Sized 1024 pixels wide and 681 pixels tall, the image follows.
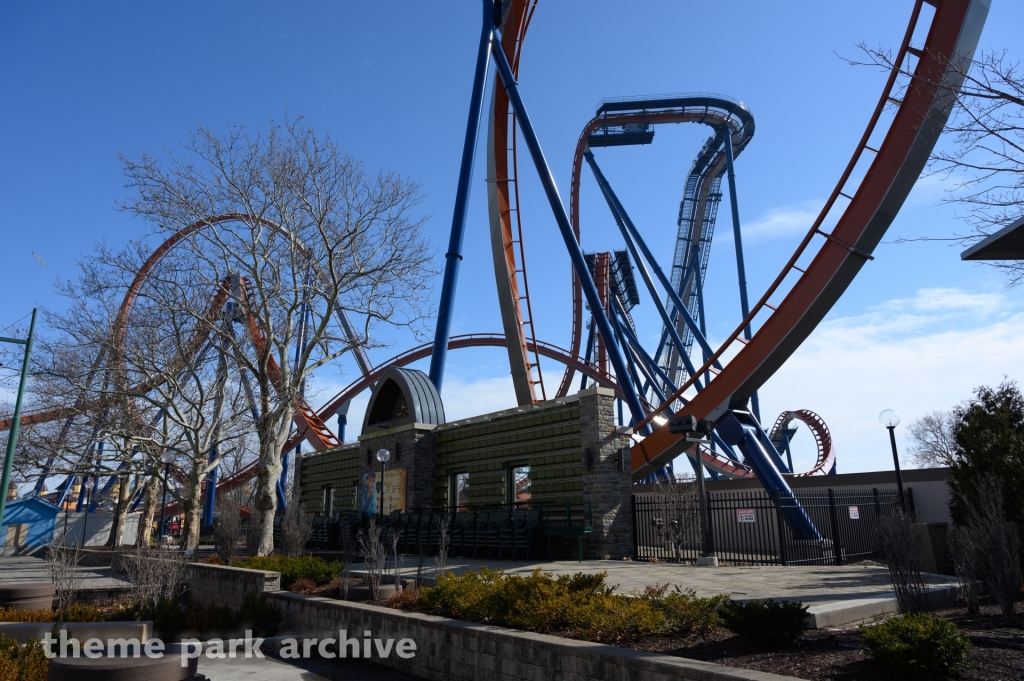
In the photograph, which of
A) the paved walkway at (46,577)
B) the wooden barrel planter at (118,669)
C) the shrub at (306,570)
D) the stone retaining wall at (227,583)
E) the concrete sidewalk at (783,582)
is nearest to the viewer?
the wooden barrel planter at (118,669)

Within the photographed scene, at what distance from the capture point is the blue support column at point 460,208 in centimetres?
2092

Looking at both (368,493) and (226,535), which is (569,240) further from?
(226,535)

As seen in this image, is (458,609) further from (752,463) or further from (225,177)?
(225,177)

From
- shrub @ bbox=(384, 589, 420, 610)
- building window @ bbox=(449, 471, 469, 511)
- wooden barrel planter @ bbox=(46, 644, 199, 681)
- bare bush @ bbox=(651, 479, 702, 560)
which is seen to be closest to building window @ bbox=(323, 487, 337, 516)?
building window @ bbox=(449, 471, 469, 511)

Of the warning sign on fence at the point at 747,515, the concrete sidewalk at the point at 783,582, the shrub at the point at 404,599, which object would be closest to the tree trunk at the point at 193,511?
the concrete sidewalk at the point at 783,582

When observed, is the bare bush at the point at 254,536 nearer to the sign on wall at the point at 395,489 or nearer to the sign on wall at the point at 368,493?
the sign on wall at the point at 395,489

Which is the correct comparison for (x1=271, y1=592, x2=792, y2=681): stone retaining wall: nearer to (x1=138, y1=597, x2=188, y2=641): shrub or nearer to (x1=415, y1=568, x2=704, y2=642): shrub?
(x1=415, y1=568, x2=704, y2=642): shrub

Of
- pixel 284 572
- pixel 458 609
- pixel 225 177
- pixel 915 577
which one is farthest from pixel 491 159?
pixel 915 577

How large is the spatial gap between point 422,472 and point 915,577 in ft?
47.0

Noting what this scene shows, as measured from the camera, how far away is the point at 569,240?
20.2 m

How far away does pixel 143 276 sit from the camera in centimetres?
1650

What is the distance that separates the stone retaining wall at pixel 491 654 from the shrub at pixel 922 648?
Result: 84 cm

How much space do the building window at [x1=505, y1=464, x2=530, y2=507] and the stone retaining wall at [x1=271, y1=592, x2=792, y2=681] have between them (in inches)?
288

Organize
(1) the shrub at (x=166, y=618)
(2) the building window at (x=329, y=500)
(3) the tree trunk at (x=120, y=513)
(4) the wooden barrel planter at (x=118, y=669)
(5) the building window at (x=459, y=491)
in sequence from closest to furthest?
1. (4) the wooden barrel planter at (x=118, y=669)
2. (1) the shrub at (x=166, y=618)
3. (5) the building window at (x=459, y=491)
4. (2) the building window at (x=329, y=500)
5. (3) the tree trunk at (x=120, y=513)
